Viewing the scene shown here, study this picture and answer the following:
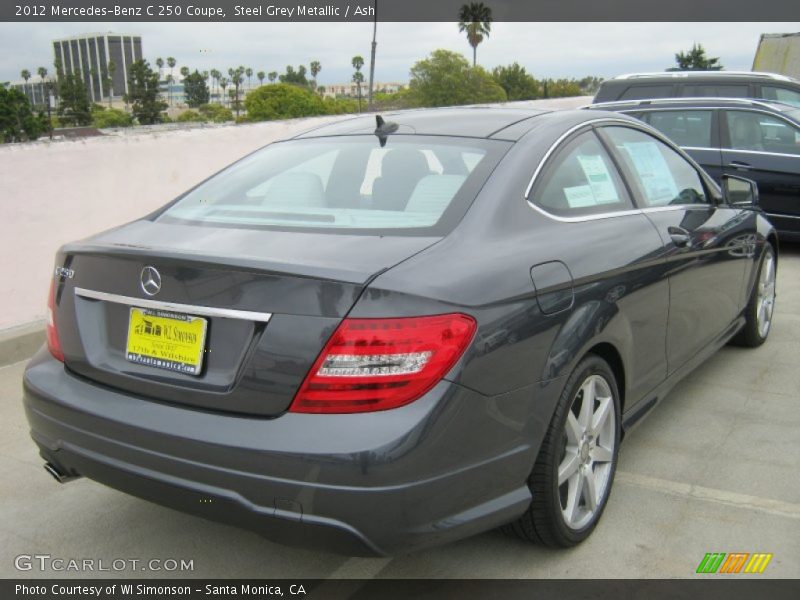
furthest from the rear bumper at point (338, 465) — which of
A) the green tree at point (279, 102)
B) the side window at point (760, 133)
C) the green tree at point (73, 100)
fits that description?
the green tree at point (279, 102)

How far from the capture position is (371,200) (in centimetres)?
288

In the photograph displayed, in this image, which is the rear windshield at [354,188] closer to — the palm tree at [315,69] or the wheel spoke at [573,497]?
the wheel spoke at [573,497]

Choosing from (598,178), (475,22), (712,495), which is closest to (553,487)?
(712,495)

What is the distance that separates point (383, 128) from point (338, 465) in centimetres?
170

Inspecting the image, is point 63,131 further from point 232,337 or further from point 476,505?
point 476,505

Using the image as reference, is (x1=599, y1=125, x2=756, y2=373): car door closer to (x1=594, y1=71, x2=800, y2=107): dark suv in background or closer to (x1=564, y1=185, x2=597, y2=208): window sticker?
(x1=564, y1=185, x2=597, y2=208): window sticker

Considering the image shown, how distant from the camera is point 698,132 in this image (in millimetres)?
8523

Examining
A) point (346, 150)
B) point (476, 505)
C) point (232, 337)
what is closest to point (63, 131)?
point (346, 150)

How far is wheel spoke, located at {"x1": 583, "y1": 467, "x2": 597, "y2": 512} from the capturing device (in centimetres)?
292

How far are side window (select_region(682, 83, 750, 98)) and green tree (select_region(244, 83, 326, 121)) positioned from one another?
20.5 m

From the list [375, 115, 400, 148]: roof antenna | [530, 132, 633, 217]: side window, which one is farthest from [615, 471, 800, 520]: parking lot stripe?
[375, 115, 400, 148]: roof antenna

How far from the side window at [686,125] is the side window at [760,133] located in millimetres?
226

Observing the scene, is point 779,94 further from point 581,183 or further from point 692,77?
point 581,183

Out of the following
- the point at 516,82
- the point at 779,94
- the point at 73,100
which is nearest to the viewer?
the point at 73,100
